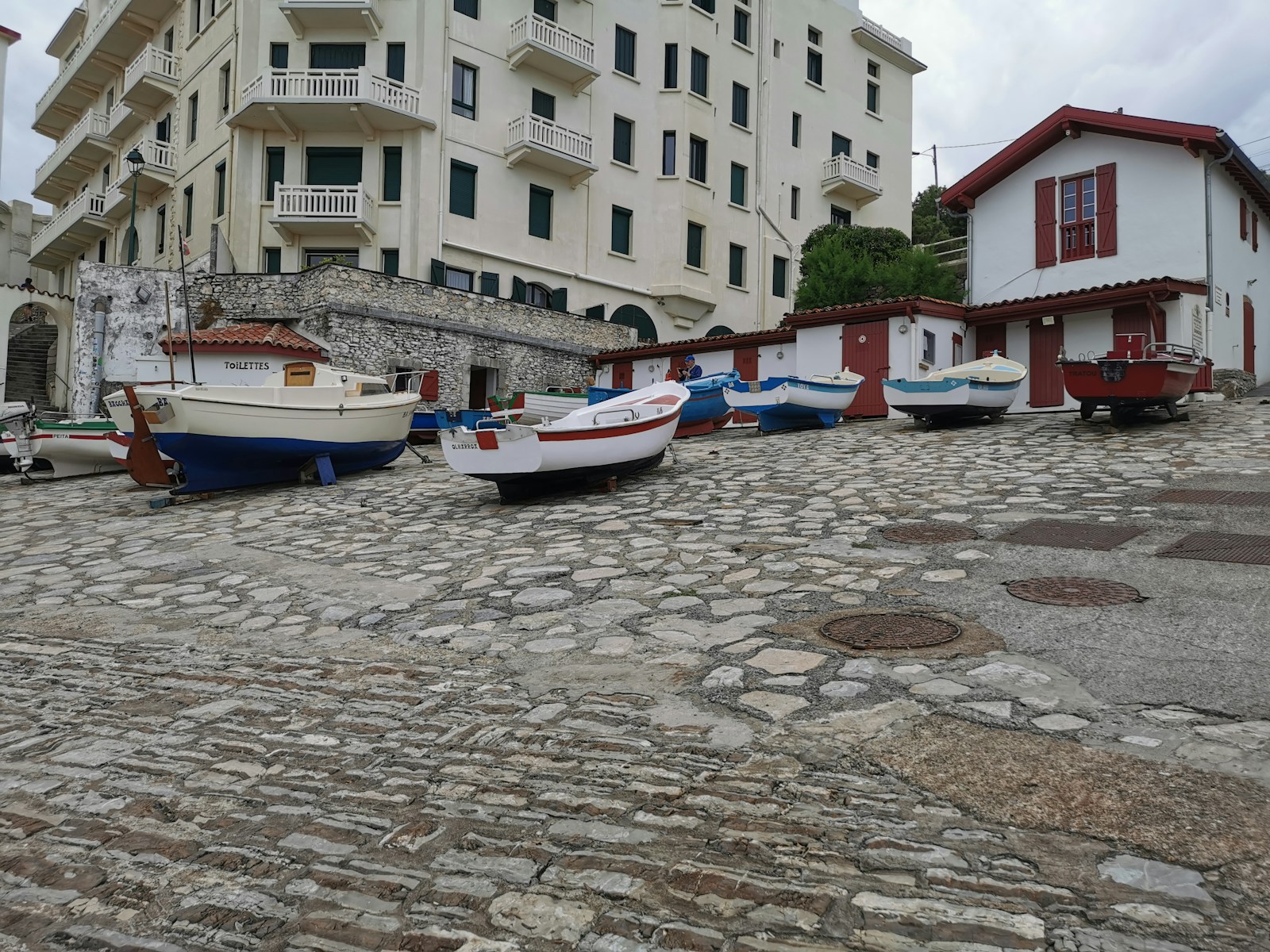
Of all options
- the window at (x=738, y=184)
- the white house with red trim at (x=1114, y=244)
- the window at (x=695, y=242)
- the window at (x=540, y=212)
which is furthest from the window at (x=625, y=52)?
the white house with red trim at (x=1114, y=244)

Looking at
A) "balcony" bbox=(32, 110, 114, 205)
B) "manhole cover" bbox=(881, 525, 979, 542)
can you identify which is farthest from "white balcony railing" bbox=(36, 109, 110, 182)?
"manhole cover" bbox=(881, 525, 979, 542)

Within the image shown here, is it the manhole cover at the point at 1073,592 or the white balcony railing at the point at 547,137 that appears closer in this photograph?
the manhole cover at the point at 1073,592

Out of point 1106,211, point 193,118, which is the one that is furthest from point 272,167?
point 1106,211

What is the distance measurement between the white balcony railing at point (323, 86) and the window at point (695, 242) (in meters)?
11.4

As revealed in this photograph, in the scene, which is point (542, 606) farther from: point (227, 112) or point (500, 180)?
point (227, 112)

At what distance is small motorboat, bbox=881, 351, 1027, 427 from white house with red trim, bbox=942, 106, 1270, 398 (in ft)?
11.5

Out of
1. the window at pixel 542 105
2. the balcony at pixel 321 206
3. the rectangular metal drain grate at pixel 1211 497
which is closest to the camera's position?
the rectangular metal drain grate at pixel 1211 497

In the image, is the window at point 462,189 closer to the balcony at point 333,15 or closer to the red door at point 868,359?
the balcony at point 333,15

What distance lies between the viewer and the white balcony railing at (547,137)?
2673 centimetres

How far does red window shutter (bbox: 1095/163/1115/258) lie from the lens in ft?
A: 65.5

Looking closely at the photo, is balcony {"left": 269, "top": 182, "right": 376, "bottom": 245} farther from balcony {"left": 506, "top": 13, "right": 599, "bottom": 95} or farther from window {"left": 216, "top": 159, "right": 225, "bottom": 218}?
balcony {"left": 506, "top": 13, "right": 599, "bottom": 95}

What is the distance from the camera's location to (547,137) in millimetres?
27219

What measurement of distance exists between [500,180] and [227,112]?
884 cm

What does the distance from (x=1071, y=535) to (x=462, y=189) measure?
23347 mm
